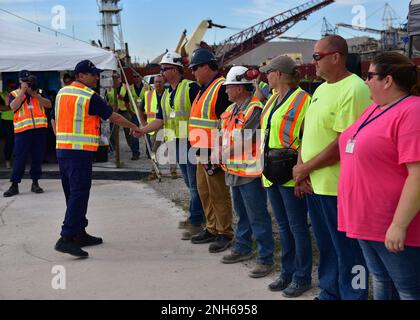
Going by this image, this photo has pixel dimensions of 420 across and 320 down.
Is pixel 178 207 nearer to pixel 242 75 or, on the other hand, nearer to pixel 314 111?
pixel 242 75

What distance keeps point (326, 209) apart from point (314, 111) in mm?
660

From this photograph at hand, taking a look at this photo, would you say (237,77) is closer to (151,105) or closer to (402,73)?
(402,73)

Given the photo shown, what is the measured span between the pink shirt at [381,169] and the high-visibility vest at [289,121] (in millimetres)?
1114

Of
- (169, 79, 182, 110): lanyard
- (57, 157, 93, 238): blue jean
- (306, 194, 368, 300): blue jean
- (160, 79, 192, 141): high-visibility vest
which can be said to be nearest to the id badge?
(306, 194, 368, 300): blue jean

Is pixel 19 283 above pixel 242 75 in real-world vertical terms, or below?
below

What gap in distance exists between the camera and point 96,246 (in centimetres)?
579

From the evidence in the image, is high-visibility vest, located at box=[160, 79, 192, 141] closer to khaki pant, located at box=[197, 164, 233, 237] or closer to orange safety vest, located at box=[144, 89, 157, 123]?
khaki pant, located at box=[197, 164, 233, 237]

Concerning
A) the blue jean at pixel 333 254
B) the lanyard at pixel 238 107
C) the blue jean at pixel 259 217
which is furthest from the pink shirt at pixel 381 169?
the lanyard at pixel 238 107

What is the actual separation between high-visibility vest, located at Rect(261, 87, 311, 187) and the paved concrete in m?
1.20

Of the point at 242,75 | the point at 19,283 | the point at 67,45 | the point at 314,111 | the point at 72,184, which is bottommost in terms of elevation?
the point at 19,283

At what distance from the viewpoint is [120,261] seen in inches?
206

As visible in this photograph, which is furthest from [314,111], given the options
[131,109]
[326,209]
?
[131,109]

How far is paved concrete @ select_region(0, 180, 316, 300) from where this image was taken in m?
4.39
